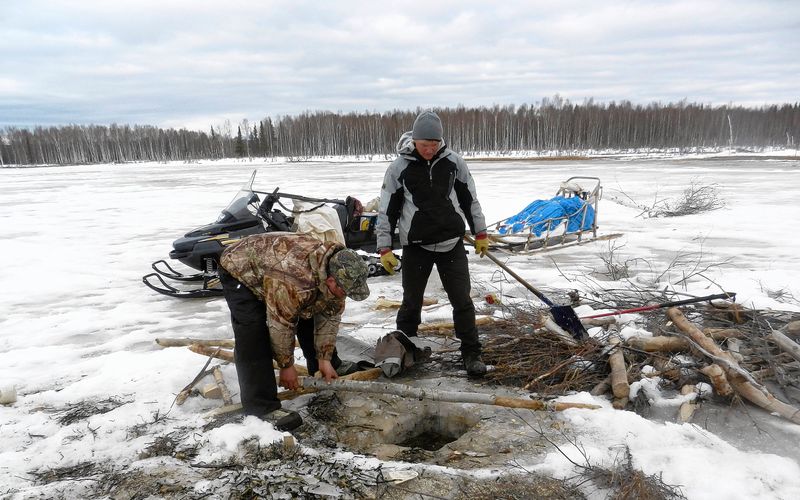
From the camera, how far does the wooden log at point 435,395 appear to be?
9.78 ft

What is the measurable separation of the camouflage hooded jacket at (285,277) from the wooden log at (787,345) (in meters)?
2.79

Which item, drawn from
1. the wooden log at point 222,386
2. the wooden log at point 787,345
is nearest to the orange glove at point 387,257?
the wooden log at point 222,386

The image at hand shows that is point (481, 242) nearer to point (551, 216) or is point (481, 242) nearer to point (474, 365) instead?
point (474, 365)

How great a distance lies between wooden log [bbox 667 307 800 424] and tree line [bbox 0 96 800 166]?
171 feet

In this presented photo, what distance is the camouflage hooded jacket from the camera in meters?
2.66

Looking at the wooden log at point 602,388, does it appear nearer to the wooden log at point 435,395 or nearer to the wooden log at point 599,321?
the wooden log at point 435,395

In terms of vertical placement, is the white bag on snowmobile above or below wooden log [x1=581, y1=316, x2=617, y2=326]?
above

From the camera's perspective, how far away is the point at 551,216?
839 cm

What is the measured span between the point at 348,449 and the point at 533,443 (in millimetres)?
1030

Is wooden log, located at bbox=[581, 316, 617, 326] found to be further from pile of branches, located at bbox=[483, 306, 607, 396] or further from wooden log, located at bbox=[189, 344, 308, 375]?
wooden log, located at bbox=[189, 344, 308, 375]

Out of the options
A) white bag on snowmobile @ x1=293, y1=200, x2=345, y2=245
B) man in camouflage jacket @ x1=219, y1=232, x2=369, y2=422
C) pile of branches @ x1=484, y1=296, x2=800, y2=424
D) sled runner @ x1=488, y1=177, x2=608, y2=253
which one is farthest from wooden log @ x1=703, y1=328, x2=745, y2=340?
sled runner @ x1=488, y1=177, x2=608, y2=253

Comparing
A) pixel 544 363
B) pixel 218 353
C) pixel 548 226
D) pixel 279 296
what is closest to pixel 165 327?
pixel 218 353

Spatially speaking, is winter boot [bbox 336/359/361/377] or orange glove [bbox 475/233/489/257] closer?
winter boot [bbox 336/359/361/377]

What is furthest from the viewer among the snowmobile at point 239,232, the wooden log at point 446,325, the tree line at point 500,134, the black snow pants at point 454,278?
the tree line at point 500,134
